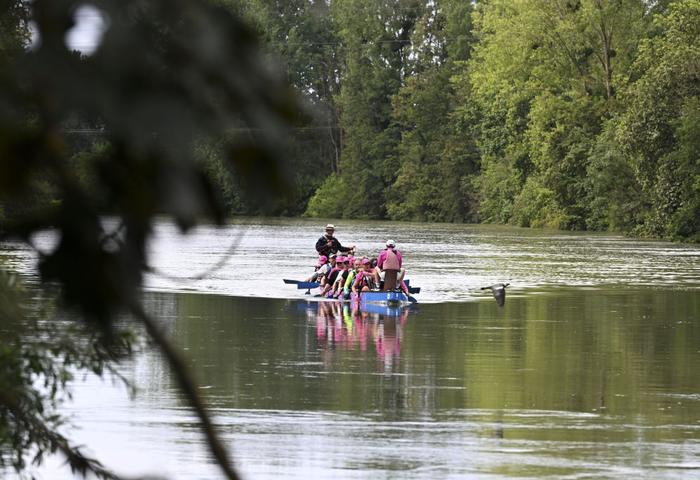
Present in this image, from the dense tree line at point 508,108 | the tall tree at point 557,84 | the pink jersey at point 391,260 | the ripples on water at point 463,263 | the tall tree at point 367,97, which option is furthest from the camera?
the tall tree at point 367,97

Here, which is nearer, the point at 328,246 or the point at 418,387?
the point at 418,387

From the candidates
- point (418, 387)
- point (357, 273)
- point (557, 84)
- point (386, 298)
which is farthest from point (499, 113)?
point (418, 387)

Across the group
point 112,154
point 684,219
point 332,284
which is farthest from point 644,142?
point 112,154

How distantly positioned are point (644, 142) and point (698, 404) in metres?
51.6

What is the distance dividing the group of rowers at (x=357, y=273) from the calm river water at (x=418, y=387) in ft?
2.55

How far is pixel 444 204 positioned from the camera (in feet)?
383

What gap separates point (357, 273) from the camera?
102 ft

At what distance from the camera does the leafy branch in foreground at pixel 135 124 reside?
226cm

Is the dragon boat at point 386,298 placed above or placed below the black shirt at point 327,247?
below

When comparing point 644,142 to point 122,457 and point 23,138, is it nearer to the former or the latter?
point 122,457

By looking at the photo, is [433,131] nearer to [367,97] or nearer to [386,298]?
[367,97]

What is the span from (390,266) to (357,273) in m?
1.51

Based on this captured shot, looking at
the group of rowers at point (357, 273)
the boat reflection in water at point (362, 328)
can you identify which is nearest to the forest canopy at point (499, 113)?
the boat reflection in water at point (362, 328)

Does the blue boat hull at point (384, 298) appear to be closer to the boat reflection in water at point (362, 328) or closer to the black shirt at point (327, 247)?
the boat reflection in water at point (362, 328)
